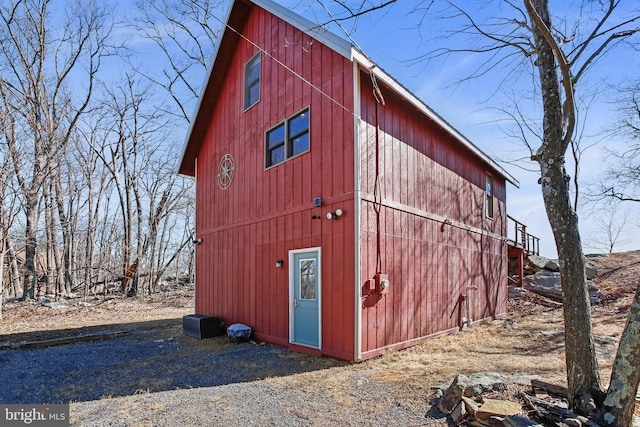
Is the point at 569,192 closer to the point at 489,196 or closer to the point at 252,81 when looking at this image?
the point at 252,81

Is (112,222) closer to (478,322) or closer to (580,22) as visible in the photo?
(478,322)

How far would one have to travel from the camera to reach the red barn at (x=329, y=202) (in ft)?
21.3

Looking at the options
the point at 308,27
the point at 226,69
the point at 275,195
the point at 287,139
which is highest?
the point at 226,69

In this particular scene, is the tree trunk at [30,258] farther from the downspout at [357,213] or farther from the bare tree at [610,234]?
the bare tree at [610,234]

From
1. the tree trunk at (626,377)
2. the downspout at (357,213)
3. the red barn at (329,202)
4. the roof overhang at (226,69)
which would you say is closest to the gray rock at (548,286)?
the red barn at (329,202)

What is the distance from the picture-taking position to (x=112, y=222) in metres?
22.3

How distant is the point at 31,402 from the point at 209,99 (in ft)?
26.6

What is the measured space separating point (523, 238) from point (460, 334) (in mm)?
9661

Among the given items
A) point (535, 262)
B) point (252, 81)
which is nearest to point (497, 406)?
point (252, 81)

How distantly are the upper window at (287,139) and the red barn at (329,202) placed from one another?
4 centimetres

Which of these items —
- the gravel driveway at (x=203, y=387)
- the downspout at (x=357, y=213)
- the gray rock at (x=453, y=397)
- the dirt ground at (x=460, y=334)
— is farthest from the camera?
the downspout at (x=357, y=213)

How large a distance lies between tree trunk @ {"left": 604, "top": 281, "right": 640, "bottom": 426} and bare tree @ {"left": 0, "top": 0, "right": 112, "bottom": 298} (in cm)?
1493

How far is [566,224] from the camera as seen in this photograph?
368 cm

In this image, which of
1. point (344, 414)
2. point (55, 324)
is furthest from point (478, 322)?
point (55, 324)
